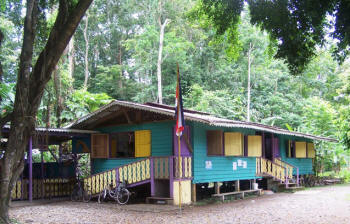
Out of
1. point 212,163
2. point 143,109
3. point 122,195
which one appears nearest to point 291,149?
point 212,163

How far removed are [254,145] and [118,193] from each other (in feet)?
21.9

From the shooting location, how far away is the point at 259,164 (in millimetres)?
17812

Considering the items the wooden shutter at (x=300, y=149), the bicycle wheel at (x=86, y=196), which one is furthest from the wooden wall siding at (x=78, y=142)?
the wooden shutter at (x=300, y=149)

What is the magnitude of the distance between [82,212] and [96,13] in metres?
24.9

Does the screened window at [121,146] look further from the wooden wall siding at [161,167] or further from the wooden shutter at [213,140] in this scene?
the wooden shutter at [213,140]

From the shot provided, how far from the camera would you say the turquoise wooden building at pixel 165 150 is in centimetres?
1345

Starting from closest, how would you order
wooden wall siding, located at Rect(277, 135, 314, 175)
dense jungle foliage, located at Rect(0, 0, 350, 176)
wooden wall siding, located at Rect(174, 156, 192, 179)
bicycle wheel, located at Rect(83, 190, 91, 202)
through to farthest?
wooden wall siding, located at Rect(174, 156, 192, 179)
bicycle wheel, located at Rect(83, 190, 91, 202)
wooden wall siding, located at Rect(277, 135, 314, 175)
dense jungle foliage, located at Rect(0, 0, 350, 176)

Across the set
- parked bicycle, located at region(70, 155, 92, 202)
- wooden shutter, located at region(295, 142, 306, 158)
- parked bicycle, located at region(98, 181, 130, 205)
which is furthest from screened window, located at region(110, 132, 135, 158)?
wooden shutter, located at region(295, 142, 306, 158)

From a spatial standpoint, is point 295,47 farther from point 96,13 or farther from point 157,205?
point 96,13

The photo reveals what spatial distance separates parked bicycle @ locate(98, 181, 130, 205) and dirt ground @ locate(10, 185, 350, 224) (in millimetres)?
314

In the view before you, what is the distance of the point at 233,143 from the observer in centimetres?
1586

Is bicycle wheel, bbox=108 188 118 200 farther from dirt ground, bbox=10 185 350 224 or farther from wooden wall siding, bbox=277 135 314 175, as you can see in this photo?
wooden wall siding, bbox=277 135 314 175

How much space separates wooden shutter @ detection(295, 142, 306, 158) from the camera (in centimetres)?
2116

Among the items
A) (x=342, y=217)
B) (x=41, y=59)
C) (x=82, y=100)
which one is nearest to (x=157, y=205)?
(x=342, y=217)
